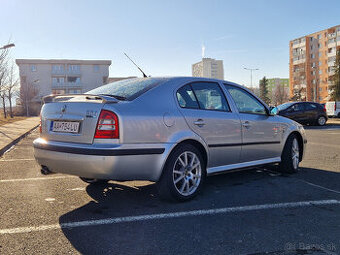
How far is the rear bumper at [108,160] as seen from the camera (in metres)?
3.44

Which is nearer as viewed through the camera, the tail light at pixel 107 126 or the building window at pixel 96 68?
the tail light at pixel 107 126

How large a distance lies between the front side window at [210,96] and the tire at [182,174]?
26.8 inches

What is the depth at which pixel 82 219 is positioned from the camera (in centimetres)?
340

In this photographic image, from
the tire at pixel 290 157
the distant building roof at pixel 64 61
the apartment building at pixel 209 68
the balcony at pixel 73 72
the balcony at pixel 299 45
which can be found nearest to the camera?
the tire at pixel 290 157

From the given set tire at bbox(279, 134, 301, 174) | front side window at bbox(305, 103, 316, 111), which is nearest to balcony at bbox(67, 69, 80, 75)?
front side window at bbox(305, 103, 316, 111)

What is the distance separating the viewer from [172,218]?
3414mm

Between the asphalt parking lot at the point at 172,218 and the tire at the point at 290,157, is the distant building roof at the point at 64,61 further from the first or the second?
the tire at the point at 290,157

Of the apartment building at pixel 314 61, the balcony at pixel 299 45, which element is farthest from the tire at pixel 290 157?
the balcony at pixel 299 45

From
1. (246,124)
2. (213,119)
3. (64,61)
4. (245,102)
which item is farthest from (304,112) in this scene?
(64,61)

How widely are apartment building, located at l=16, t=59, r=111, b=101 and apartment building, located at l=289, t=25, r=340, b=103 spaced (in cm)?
4660

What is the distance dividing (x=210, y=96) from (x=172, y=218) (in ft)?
6.08

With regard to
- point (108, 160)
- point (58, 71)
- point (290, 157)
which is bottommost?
point (290, 157)

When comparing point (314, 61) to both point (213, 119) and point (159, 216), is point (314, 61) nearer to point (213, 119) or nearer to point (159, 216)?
point (213, 119)

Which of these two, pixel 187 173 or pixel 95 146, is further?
pixel 187 173
